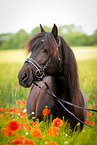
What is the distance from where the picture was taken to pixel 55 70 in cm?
203

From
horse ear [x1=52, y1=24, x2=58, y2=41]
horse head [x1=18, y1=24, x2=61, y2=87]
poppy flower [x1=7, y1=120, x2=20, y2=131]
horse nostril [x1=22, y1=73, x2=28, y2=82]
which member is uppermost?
horse ear [x1=52, y1=24, x2=58, y2=41]

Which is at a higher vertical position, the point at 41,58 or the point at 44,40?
the point at 44,40

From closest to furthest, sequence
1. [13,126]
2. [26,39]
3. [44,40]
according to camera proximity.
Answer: [13,126] < [44,40] < [26,39]

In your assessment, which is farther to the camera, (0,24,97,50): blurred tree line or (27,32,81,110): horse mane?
(0,24,97,50): blurred tree line

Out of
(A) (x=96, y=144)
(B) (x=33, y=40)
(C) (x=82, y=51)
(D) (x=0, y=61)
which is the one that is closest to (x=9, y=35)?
(D) (x=0, y=61)

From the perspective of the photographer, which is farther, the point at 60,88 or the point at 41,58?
the point at 60,88

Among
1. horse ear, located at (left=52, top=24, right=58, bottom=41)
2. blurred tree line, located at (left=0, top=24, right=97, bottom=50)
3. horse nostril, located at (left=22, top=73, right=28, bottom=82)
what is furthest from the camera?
blurred tree line, located at (left=0, top=24, right=97, bottom=50)

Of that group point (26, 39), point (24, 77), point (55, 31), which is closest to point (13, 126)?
point (24, 77)

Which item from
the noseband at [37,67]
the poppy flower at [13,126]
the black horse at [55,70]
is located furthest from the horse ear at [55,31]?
the poppy flower at [13,126]

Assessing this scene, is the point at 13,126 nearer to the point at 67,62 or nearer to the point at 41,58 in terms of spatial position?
the point at 41,58

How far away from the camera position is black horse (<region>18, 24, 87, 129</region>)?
6.32 feet

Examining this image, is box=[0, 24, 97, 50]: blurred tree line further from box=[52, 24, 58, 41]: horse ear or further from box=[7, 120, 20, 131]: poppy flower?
box=[7, 120, 20, 131]: poppy flower

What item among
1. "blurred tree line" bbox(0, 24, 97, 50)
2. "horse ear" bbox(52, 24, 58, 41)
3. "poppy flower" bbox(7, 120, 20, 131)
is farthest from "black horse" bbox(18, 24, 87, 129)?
"blurred tree line" bbox(0, 24, 97, 50)

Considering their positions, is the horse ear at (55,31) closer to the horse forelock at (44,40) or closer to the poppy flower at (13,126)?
the horse forelock at (44,40)
